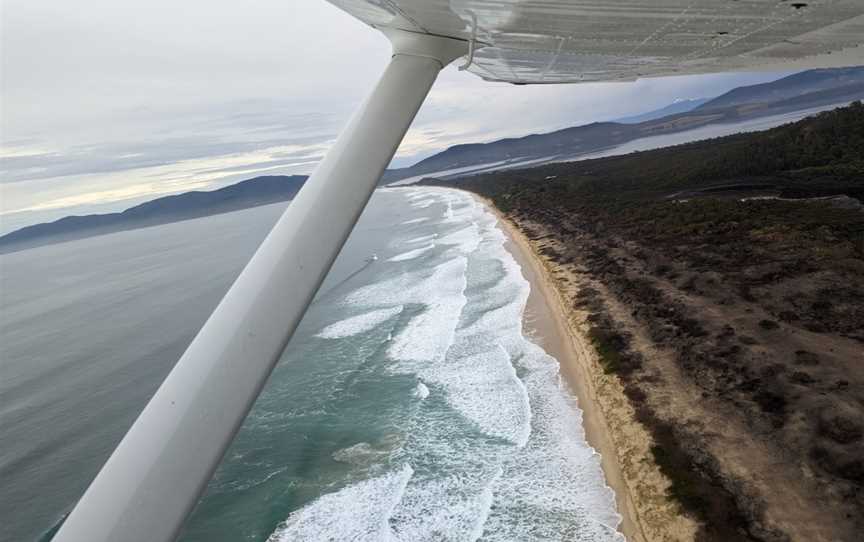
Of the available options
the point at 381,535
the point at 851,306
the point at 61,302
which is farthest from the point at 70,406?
the point at 61,302

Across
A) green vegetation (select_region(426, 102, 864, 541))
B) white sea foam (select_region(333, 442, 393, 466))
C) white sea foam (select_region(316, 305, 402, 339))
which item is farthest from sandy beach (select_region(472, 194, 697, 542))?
white sea foam (select_region(316, 305, 402, 339))

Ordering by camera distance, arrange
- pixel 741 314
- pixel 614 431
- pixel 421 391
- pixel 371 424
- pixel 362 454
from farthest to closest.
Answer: pixel 741 314, pixel 421 391, pixel 371 424, pixel 362 454, pixel 614 431

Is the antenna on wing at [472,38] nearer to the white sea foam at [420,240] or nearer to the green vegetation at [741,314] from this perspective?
the green vegetation at [741,314]

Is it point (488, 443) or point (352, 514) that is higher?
point (488, 443)

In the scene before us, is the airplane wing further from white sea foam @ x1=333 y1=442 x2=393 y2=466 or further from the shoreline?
white sea foam @ x1=333 y1=442 x2=393 y2=466

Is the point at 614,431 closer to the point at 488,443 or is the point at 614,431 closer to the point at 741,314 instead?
the point at 488,443

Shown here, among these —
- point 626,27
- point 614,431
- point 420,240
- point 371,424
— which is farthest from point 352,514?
point 420,240

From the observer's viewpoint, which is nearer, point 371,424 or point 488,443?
point 488,443
